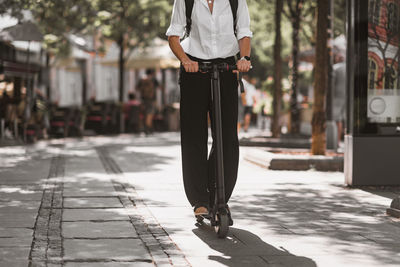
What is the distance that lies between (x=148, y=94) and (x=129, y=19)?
3065 mm

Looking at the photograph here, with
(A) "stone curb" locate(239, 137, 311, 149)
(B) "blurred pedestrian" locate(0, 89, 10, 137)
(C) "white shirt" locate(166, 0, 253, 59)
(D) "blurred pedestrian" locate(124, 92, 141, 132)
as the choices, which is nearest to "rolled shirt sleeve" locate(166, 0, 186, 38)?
(C) "white shirt" locate(166, 0, 253, 59)

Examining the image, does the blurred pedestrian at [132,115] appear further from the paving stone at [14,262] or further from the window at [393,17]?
the paving stone at [14,262]

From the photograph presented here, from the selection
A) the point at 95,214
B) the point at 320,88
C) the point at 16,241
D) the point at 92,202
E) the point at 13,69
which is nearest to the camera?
the point at 16,241

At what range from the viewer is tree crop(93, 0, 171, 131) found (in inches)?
925

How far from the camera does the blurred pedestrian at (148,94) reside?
23734mm

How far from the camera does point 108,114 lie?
979 inches

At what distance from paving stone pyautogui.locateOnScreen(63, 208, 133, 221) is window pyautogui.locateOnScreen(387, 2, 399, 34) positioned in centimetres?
389

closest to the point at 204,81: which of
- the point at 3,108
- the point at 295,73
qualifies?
the point at 3,108

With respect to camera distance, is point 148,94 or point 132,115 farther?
point 132,115

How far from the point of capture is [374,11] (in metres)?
9.09

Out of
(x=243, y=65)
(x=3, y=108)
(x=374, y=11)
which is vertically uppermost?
(x=374, y=11)

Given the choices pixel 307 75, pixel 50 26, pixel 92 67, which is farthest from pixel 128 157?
pixel 307 75

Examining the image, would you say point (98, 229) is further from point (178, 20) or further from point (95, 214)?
point (178, 20)

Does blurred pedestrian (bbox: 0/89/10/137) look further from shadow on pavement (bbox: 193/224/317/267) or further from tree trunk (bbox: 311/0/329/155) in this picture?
shadow on pavement (bbox: 193/224/317/267)
